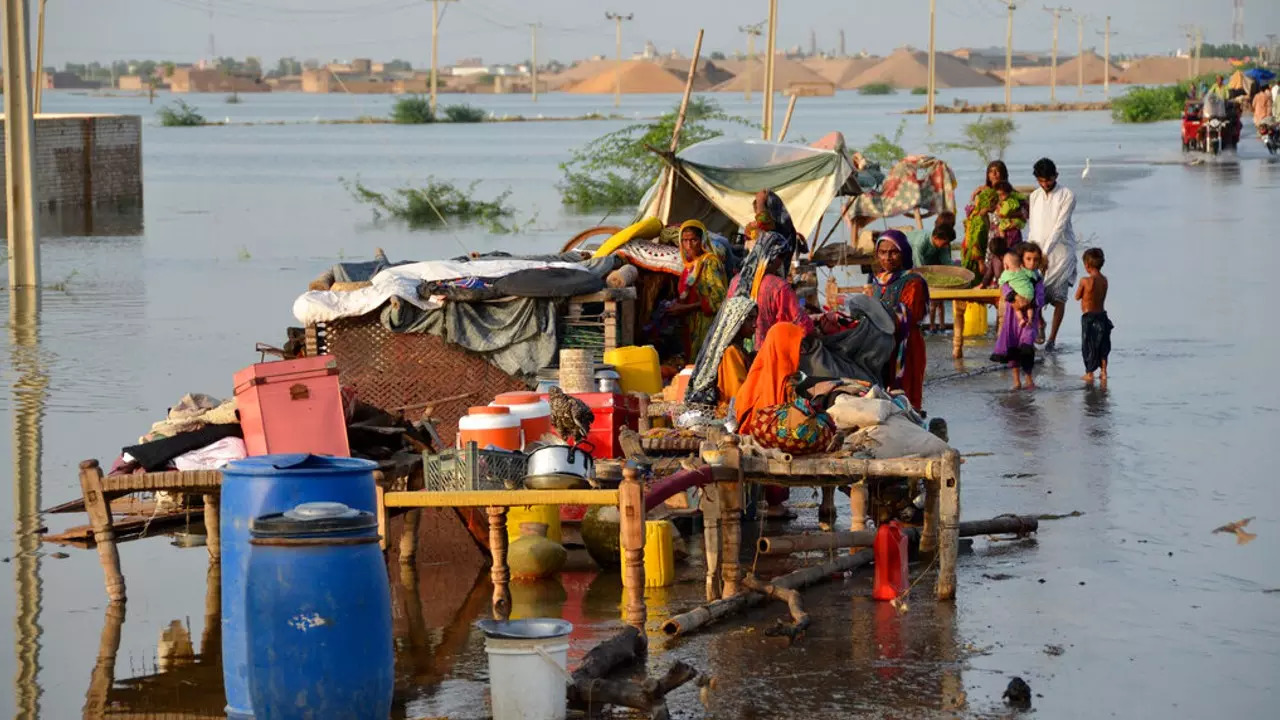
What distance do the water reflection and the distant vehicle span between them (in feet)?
104

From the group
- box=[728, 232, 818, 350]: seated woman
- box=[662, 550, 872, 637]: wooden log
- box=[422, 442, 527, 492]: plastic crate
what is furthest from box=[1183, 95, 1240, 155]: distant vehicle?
box=[422, 442, 527, 492]: plastic crate

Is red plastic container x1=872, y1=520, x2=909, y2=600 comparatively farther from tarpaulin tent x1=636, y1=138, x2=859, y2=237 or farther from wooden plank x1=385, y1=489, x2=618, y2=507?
tarpaulin tent x1=636, y1=138, x2=859, y2=237

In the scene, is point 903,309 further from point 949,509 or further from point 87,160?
point 87,160

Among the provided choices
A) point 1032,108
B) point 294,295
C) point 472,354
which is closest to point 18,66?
point 294,295

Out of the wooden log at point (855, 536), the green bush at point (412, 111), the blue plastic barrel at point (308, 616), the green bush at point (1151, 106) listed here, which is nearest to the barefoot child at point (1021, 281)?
the wooden log at point (855, 536)

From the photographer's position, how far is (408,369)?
36.5ft

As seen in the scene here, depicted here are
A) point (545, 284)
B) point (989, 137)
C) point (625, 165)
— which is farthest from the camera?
point (989, 137)

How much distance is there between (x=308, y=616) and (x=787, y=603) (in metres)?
2.31

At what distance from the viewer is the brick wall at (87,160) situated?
3284cm

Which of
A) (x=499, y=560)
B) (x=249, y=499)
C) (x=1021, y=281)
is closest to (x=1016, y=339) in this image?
(x=1021, y=281)

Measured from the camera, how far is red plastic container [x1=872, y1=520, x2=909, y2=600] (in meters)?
7.43

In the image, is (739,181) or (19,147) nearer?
(739,181)

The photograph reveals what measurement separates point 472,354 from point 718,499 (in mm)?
4021

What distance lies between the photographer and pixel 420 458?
26.2ft
